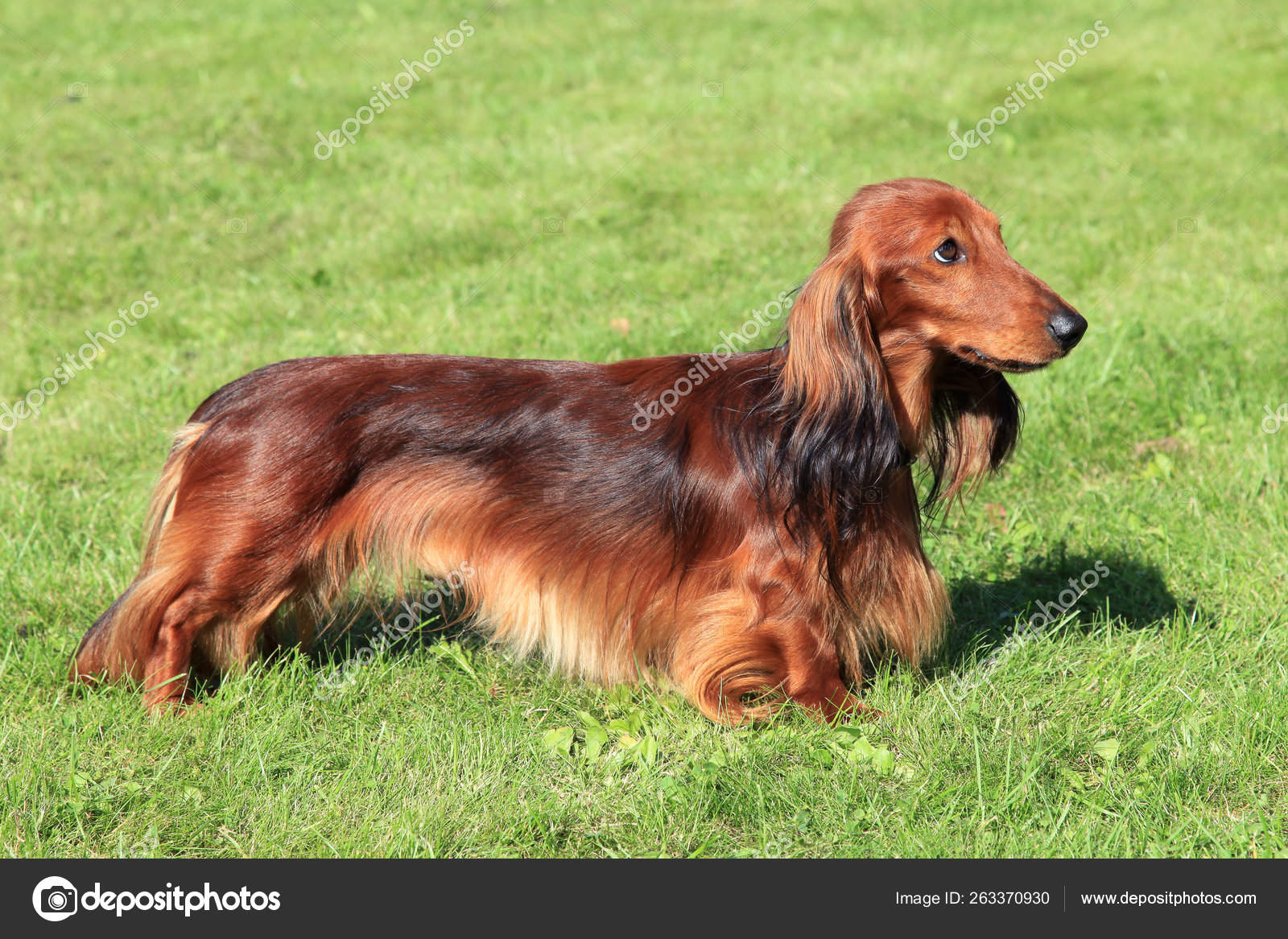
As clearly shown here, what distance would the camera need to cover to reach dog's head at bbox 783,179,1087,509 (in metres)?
3.27

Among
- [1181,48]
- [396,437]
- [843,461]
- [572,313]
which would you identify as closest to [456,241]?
[572,313]

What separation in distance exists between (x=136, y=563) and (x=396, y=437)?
1547mm

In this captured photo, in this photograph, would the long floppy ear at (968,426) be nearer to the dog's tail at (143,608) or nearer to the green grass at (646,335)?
the green grass at (646,335)

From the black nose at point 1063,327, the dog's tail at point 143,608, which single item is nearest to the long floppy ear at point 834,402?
the black nose at point 1063,327

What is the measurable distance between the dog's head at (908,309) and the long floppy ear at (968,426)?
0.10m

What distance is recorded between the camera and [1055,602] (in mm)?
4484

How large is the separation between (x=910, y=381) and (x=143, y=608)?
2.39m

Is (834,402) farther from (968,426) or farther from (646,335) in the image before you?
(646,335)

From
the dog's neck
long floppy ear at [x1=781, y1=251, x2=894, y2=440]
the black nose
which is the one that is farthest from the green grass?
the black nose

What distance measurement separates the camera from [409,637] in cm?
437

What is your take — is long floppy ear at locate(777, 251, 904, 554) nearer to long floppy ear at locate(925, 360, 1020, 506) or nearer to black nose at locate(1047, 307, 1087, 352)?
long floppy ear at locate(925, 360, 1020, 506)

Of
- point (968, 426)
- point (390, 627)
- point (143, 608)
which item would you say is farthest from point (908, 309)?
point (143, 608)

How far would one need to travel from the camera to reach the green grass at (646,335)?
337 centimetres
